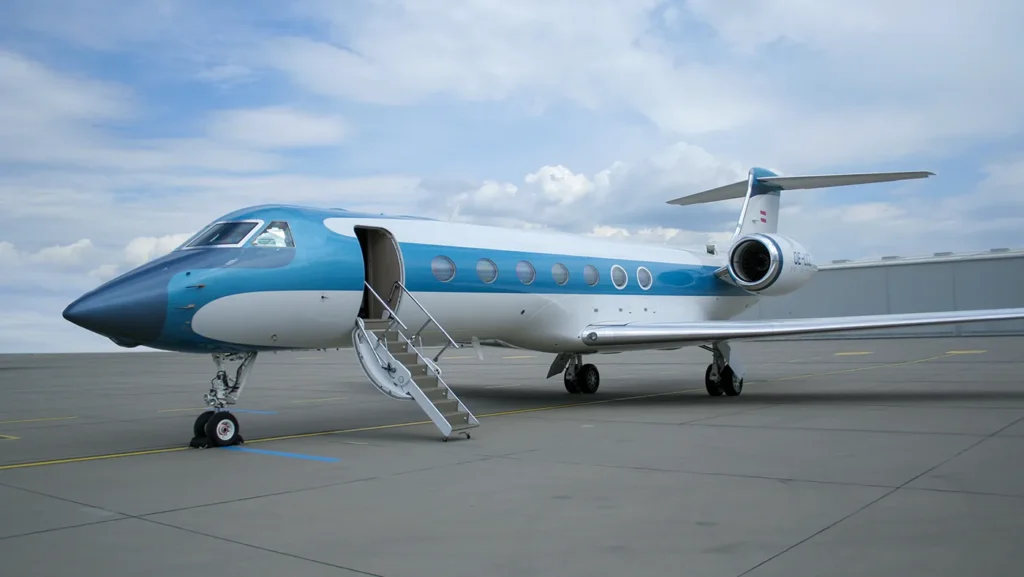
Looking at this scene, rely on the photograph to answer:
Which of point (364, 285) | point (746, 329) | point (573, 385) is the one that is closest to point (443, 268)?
point (364, 285)

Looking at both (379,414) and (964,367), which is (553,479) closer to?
(379,414)

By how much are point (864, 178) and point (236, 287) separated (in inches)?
523

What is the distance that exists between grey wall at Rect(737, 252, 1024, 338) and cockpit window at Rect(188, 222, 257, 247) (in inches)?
1625

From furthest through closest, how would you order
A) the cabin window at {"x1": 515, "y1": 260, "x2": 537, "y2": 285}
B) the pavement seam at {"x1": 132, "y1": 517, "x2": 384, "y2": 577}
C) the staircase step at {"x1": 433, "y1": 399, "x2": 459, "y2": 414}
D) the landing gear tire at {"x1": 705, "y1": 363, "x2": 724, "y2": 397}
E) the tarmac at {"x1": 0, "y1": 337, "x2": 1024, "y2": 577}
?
the landing gear tire at {"x1": 705, "y1": 363, "x2": 724, "y2": 397} < the cabin window at {"x1": 515, "y1": 260, "x2": 537, "y2": 285} < the staircase step at {"x1": 433, "y1": 399, "x2": 459, "y2": 414} < the tarmac at {"x1": 0, "y1": 337, "x2": 1024, "y2": 577} < the pavement seam at {"x1": 132, "y1": 517, "x2": 384, "y2": 577}

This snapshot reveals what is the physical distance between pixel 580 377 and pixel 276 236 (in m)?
8.38

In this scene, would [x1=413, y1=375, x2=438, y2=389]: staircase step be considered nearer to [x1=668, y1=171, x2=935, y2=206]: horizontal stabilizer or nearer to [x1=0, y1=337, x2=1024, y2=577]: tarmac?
[x1=0, y1=337, x2=1024, y2=577]: tarmac

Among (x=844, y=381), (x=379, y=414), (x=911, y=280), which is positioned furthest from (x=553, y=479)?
(x=911, y=280)

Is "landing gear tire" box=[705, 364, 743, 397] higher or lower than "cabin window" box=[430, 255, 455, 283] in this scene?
lower

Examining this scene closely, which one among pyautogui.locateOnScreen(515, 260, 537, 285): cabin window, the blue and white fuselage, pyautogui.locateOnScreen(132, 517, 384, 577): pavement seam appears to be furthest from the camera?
pyautogui.locateOnScreen(515, 260, 537, 285): cabin window

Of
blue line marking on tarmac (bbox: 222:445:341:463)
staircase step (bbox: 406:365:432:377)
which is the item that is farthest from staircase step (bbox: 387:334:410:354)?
blue line marking on tarmac (bbox: 222:445:341:463)

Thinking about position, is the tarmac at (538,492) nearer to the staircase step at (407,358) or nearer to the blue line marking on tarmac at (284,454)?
the blue line marking on tarmac at (284,454)

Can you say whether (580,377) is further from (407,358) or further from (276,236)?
(276,236)

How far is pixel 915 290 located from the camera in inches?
1772

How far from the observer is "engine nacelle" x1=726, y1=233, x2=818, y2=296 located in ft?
54.7
